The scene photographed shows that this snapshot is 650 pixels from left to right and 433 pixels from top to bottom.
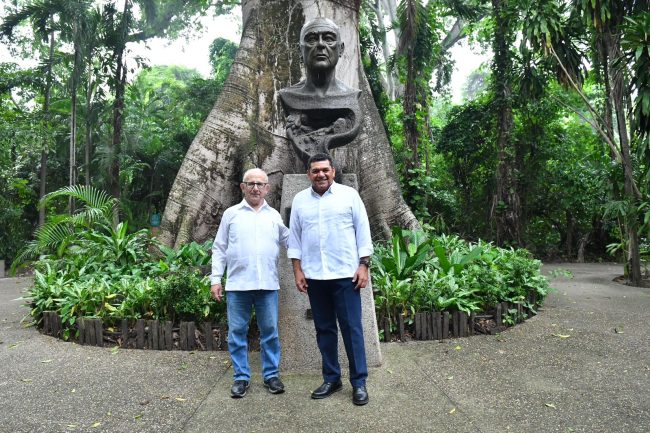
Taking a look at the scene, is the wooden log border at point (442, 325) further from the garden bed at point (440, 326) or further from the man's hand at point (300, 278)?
the man's hand at point (300, 278)

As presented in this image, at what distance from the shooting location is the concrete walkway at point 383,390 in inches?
112

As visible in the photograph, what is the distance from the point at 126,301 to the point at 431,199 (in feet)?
32.6

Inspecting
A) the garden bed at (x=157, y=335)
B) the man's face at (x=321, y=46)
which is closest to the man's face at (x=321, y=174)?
the man's face at (x=321, y=46)

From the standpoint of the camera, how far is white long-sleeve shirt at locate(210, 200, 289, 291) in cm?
334

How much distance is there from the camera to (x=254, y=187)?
3383 mm

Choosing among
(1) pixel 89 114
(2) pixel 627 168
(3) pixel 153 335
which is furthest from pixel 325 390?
(1) pixel 89 114

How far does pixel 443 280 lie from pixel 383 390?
1926mm

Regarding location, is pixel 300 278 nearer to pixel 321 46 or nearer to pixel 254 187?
pixel 254 187

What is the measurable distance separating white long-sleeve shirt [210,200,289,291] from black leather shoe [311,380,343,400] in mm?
669

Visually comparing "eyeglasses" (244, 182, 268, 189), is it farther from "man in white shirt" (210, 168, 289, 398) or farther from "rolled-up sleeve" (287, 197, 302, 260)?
"rolled-up sleeve" (287, 197, 302, 260)

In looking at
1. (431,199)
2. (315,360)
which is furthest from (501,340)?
(431,199)

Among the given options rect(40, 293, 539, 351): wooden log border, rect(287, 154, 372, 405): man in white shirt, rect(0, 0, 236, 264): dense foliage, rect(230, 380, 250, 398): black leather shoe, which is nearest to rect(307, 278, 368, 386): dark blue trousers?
rect(287, 154, 372, 405): man in white shirt

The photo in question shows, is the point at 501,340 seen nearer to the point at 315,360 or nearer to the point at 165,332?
the point at 315,360

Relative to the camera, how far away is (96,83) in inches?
586
